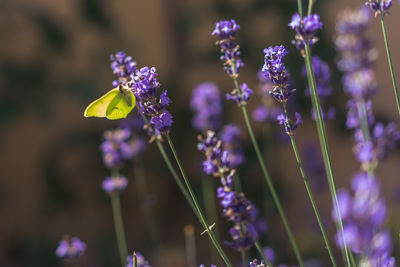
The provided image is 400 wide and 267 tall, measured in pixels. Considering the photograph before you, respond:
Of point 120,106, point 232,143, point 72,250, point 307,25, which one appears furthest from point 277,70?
point 232,143

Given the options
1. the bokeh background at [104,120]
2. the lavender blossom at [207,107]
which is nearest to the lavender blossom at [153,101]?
the lavender blossom at [207,107]

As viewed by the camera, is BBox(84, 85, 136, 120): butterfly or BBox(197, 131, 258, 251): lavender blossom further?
BBox(84, 85, 136, 120): butterfly

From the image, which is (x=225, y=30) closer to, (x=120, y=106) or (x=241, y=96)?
(x=241, y=96)

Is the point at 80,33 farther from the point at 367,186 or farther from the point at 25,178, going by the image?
the point at 367,186

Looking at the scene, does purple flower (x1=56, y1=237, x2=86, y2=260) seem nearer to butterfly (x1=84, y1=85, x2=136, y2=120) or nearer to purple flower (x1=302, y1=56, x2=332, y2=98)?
butterfly (x1=84, y1=85, x2=136, y2=120)

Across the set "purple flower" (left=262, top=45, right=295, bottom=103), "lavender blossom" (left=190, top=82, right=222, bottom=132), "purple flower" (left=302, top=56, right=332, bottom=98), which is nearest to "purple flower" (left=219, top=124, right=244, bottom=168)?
"lavender blossom" (left=190, top=82, right=222, bottom=132)

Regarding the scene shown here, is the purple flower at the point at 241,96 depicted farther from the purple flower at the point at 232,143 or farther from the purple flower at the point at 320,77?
the purple flower at the point at 232,143

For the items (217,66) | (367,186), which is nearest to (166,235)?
(217,66)

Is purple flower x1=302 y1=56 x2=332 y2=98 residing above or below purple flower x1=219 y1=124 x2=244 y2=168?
above
